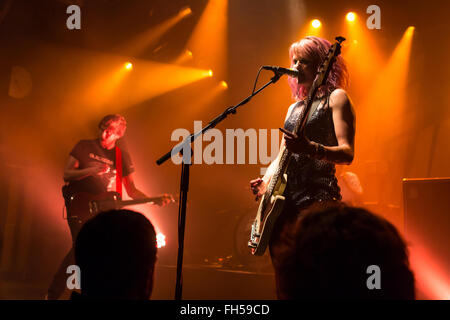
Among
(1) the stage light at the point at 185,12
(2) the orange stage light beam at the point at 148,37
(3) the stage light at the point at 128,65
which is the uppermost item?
(1) the stage light at the point at 185,12

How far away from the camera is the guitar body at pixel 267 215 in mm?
2049

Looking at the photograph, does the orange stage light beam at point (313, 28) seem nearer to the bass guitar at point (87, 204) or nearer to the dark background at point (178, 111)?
the dark background at point (178, 111)

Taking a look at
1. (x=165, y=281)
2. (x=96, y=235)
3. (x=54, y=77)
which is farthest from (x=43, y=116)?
(x=96, y=235)

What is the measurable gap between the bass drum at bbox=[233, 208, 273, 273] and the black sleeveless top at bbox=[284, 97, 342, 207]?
3278 mm

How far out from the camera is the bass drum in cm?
521

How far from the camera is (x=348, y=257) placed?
787 millimetres

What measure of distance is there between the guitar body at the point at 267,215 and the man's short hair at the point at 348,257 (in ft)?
3.95

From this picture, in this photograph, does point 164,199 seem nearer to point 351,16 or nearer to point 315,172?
point 315,172

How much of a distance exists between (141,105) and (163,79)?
0.64 m

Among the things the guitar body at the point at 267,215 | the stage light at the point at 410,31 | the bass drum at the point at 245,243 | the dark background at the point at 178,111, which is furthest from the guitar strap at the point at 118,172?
the stage light at the point at 410,31

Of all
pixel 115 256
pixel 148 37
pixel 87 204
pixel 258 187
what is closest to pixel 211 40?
pixel 148 37

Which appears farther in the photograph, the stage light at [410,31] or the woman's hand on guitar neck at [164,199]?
the stage light at [410,31]

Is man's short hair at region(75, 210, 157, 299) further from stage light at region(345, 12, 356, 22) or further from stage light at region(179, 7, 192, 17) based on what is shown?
stage light at region(345, 12, 356, 22)
